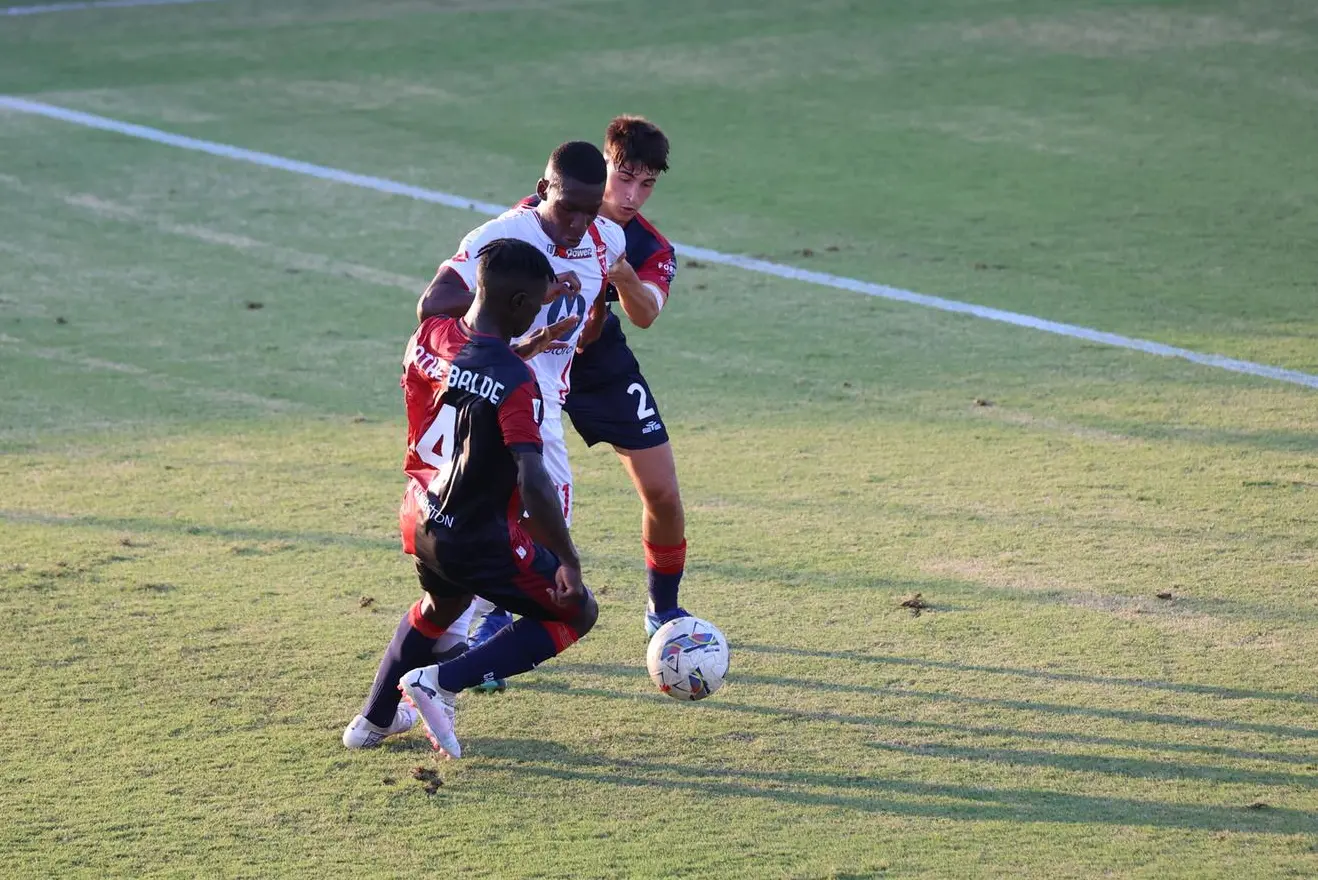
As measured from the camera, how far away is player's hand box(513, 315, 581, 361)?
4941mm

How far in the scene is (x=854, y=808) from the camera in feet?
15.7

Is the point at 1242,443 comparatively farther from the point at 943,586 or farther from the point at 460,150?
the point at 460,150

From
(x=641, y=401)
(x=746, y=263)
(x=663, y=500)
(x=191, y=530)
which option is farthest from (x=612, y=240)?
(x=746, y=263)

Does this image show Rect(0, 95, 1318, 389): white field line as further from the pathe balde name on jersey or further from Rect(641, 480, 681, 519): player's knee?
the pathe balde name on jersey

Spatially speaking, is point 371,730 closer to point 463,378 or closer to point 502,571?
point 502,571

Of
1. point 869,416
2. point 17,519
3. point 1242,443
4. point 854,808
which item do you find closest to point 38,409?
point 17,519

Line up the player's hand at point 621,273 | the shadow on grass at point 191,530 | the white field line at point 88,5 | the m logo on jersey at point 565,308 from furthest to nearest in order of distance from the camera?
the white field line at point 88,5
the shadow on grass at point 191,530
the player's hand at point 621,273
the m logo on jersey at point 565,308

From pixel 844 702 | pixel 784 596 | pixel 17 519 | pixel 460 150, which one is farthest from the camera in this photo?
pixel 460 150

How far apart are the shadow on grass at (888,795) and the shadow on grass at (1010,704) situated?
0.54m

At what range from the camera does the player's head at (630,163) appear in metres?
5.66

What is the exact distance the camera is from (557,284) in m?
4.97

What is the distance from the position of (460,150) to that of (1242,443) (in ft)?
24.3

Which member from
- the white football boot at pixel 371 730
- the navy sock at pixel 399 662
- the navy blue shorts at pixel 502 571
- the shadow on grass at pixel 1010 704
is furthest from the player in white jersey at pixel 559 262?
the white football boot at pixel 371 730

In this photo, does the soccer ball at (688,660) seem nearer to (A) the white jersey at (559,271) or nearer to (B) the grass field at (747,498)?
(B) the grass field at (747,498)
